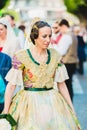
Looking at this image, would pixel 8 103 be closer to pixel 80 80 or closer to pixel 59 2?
pixel 80 80

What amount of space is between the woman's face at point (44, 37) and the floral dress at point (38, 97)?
0.19 meters

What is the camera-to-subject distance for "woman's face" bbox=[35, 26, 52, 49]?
661 centimetres

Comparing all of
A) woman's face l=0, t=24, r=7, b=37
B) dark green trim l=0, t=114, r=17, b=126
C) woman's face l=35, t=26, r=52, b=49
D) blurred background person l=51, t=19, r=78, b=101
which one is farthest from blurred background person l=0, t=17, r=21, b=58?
dark green trim l=0, t=114, r=17, b=126

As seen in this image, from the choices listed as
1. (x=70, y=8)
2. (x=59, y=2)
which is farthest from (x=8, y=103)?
(x=59, y=2)

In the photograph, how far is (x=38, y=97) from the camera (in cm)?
673

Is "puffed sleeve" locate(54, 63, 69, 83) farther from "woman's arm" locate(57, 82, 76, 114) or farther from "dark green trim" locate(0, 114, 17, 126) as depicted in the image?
"dark green trim" locate(0, 114, 17, 126)

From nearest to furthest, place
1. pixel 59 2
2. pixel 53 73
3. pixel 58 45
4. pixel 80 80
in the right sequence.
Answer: pixel 53 73, pixel 58 45, pixel 80 80, pixel 59 2

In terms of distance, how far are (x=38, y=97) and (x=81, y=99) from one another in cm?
732

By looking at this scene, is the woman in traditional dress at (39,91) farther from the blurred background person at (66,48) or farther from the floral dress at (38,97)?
the blurred background person at (66,48)

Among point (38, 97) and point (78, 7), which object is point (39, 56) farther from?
point (78, 7)

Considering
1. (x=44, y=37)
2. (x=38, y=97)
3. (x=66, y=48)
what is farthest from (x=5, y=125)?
(x=66, y=48)

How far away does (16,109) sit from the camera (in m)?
6.66

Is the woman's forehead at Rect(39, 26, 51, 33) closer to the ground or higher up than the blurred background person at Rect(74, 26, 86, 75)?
higher up

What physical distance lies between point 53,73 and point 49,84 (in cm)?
13
